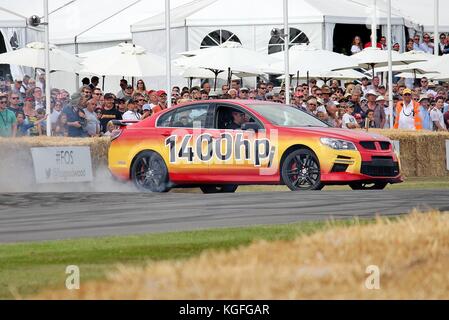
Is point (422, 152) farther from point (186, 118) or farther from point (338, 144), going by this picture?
point (186, 118)

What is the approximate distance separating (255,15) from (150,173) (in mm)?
18385

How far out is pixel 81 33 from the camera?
40.1m

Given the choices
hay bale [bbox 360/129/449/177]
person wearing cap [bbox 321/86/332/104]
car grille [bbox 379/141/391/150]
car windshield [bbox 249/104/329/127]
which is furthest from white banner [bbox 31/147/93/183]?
person wearing cap [bbox 321/86/332/104]

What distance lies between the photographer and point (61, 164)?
22.0 m

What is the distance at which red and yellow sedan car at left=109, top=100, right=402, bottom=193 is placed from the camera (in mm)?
20016

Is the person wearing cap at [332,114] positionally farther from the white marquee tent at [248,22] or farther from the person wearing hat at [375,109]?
the white marquee tent at [248,22]

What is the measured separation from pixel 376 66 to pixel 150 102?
11.7 meters

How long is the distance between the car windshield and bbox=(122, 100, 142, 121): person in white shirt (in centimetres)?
505

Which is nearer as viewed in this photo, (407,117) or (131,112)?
(131,112)

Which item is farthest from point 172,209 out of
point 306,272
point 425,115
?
point 425,115

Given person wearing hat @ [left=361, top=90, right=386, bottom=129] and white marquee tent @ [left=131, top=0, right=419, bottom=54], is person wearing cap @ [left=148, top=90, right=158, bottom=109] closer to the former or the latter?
person wearing hat @ [left=361, top=90, right=386, bottom=129]

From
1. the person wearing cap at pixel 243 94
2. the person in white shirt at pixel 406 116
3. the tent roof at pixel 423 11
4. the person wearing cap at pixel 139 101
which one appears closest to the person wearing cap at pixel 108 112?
the person wearing cap at pixel 139 101
